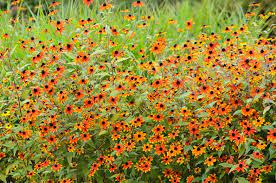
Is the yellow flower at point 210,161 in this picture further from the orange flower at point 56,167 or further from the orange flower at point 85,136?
the orange flower at point 56,167

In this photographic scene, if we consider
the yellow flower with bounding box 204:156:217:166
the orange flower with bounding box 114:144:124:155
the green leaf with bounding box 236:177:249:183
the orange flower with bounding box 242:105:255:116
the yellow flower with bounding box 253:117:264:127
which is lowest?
the green leaf with bounding box 236:177:249:183

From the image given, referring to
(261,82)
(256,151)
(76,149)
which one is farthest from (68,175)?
(261,82)

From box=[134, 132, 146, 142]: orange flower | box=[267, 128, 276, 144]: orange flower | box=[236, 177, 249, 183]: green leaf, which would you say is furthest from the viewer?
box=[134, 132, 146, 142]: orange flower

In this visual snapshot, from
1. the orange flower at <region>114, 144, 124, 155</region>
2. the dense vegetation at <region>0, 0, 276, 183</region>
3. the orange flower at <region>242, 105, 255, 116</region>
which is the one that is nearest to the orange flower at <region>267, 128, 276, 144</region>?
the dense vegetation at <region>0, 0, 276, 183</region>

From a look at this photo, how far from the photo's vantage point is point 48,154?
2973 mm

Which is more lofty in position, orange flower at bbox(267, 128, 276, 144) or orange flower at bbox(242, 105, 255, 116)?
orange flower at bbox(242, 105, 255, 116)

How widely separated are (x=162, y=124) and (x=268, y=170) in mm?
685

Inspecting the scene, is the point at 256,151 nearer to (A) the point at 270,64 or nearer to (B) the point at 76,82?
(A) the point at 270,64

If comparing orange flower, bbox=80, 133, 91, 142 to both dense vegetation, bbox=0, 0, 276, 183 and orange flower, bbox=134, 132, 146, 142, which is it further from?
orange flower, bbox=134, 132, 146, 142

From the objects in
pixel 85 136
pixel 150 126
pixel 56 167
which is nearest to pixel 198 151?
pixel 150 126

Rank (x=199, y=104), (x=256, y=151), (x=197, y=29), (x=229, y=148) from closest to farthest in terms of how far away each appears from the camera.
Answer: (x=256, y=151)
(x=229, y=148)
(x=199, y=104)
(x=197, y=29)

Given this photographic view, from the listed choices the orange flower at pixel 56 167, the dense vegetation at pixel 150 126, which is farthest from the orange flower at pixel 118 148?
the orange flower at pixel 56 167

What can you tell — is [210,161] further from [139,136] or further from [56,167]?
[56,167]

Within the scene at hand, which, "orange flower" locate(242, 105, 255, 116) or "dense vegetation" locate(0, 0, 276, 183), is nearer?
"orange flower" locate(242, 105, 255, 116)
